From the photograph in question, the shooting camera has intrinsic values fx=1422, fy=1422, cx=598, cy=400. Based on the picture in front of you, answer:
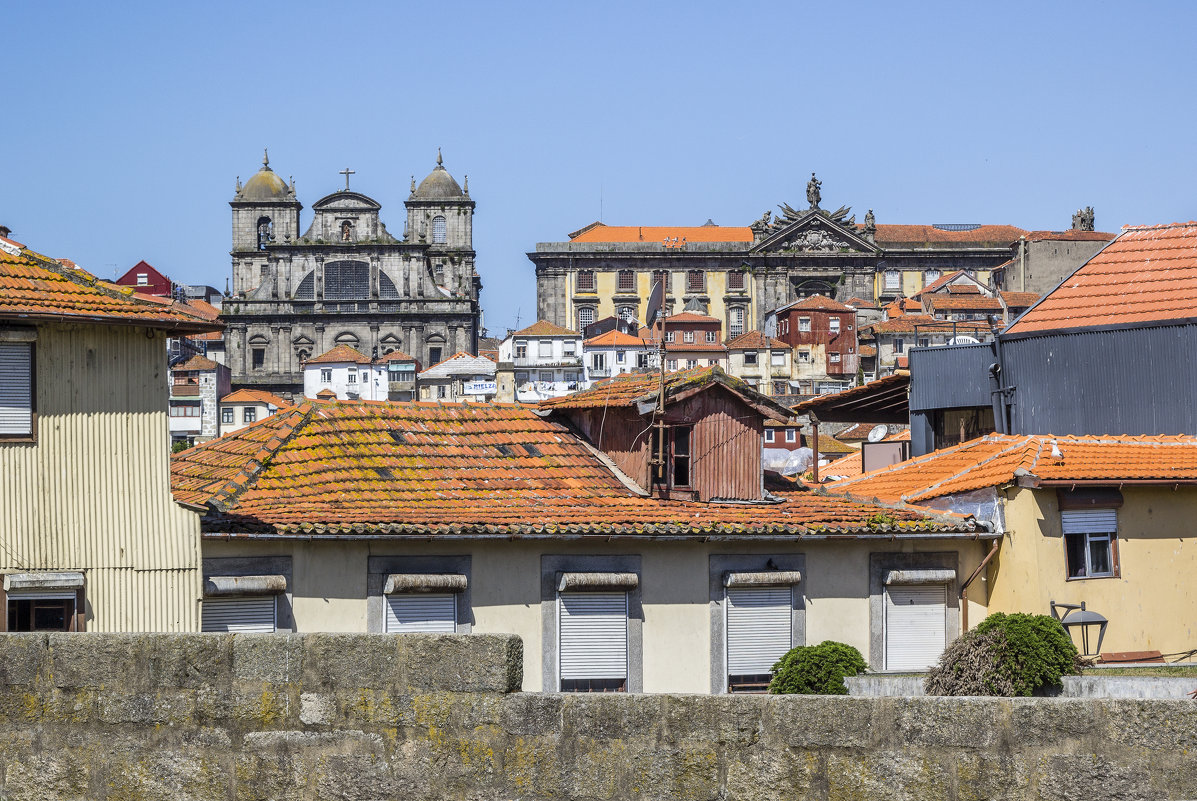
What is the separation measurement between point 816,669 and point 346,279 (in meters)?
93.1

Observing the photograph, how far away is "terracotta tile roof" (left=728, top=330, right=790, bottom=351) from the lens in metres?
93.9

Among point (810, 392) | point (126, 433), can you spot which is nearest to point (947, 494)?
point (126, 433)

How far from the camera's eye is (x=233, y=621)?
50.3 feet

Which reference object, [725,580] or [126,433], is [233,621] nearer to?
[126,433]

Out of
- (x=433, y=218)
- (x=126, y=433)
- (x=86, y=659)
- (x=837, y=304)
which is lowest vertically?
(x=86, y=659)

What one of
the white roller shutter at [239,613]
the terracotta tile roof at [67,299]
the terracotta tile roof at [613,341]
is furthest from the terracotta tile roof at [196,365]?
the terracotta tile roof at [67,299]

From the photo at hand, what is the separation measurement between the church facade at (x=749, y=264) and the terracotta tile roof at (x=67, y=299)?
92255 millimetres

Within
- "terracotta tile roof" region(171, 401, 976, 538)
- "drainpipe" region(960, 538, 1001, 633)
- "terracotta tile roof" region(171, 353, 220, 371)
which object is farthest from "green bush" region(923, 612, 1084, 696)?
"terracotta tile roof" region(171, 353, 220, 371)

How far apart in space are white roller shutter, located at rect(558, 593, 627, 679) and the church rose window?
3573 inches

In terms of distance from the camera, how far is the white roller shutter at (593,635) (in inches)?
666

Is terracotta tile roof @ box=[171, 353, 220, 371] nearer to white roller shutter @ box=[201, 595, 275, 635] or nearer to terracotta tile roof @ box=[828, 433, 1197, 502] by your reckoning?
terracotta tile roof @ box=[828, 433, 1197, 502]

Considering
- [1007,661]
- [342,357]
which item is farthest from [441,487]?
[342,357]

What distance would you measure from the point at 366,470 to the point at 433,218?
309 ft

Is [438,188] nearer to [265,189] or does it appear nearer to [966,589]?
[265,189]
